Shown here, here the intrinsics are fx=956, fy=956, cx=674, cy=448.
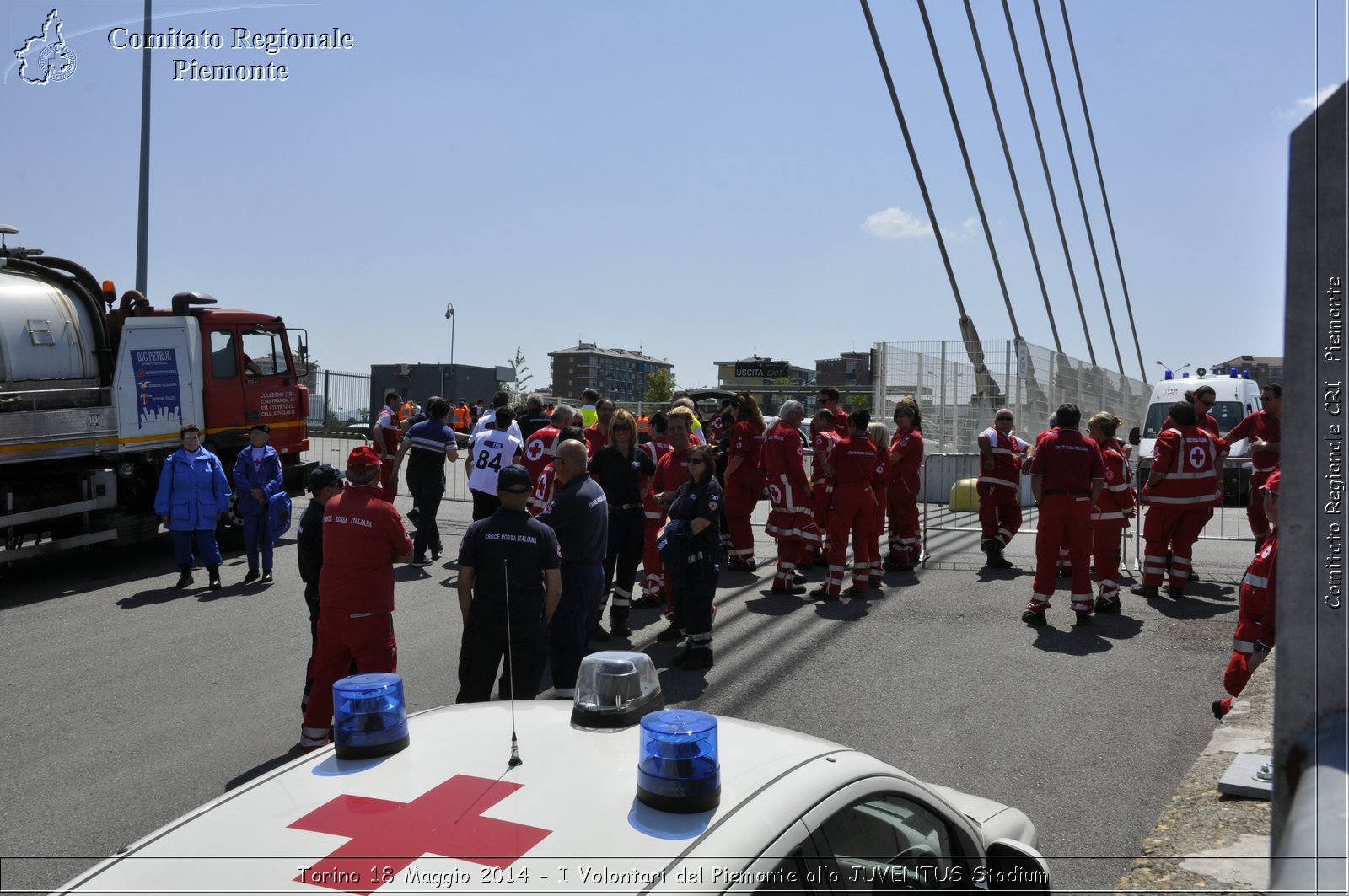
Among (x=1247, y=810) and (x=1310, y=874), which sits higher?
(x=1310, y=874)

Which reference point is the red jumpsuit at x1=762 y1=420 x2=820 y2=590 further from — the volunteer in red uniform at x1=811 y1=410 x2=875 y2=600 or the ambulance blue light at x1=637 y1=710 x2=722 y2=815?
the ambulance blue light at x1=637 y1=710 x2=722 y2=815

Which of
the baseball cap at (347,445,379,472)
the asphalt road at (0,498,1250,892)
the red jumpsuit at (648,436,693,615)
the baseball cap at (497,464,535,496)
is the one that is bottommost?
the asphalt road at (0,498,1250,892)

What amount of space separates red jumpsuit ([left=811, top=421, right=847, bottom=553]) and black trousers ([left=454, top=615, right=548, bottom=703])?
5.39 m

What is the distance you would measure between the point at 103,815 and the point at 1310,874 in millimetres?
5456

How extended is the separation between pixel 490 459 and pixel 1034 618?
5598 millimetres

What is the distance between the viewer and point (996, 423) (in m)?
11.7

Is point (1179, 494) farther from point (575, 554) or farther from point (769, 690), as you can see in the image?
point (575, 554)

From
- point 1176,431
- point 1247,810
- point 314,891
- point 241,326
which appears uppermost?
point 241,326

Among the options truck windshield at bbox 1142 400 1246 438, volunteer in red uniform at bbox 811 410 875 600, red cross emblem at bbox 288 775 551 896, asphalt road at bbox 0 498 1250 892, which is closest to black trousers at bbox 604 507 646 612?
asphalt road at bbox 0 498 1250 892

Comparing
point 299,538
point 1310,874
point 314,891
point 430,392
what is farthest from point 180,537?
point 430,392

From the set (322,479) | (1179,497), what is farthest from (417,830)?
(1179,497)

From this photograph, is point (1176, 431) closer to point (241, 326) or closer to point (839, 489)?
point (839, 489)

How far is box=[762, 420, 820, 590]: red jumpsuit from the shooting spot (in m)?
9.91

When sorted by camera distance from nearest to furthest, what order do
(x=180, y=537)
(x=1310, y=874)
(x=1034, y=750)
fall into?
(x=1310, y=874), (x=1034, y=750), (x=180, y=537)
